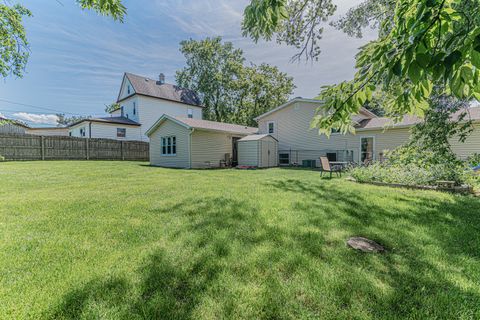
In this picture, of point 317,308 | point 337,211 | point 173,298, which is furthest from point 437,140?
point 173,298

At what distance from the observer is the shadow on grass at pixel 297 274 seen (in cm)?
177

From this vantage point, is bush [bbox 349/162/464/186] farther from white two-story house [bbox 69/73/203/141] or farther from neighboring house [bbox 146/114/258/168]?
white two-story house [bbox 69/73/203/141]

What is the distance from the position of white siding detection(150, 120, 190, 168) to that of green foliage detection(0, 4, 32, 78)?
8758 mm

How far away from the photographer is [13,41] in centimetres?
510

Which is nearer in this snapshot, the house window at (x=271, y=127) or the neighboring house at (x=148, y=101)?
the house window at (x=271, y=127)

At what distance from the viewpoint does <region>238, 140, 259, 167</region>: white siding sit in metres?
15.2

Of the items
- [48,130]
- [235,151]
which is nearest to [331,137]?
[235,151]

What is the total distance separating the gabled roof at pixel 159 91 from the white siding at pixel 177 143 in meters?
9.79

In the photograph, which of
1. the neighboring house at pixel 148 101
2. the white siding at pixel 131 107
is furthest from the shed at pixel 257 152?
the white siding at pixel 131 107

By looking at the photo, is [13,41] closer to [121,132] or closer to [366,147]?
[366,147]

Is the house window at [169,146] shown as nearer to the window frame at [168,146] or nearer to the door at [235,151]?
the window frame at [168,146]

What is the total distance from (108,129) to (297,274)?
2387 cm

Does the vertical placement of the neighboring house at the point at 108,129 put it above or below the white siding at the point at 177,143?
above

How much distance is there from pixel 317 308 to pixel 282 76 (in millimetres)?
31662
